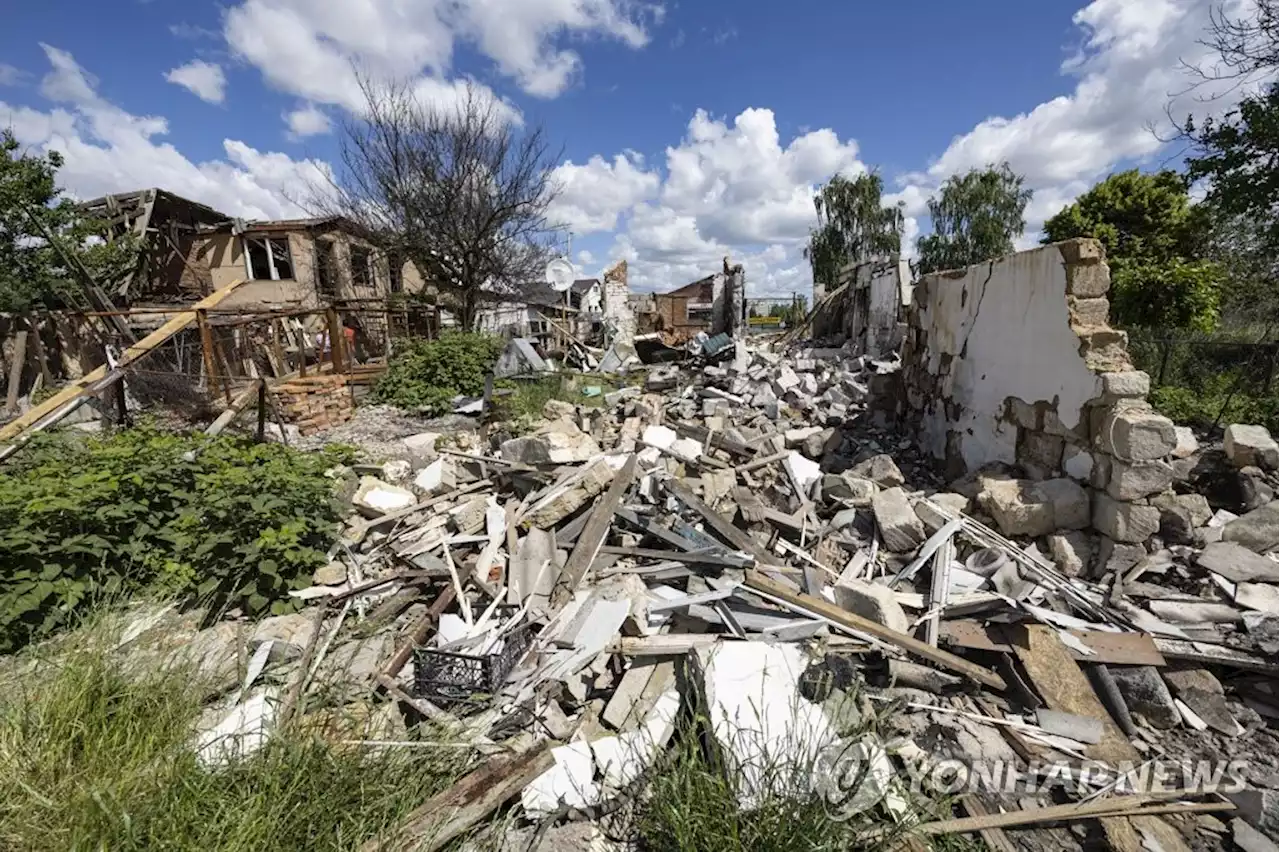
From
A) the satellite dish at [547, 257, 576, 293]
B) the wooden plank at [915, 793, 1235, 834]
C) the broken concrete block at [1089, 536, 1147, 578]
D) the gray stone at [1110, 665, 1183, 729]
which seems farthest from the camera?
the satellite dish at [547, 257, 576, 293]

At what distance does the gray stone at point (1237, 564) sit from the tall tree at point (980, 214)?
26.2m

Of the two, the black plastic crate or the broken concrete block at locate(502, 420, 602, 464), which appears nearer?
the black plastic crate

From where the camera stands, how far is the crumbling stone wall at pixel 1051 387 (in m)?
3.96

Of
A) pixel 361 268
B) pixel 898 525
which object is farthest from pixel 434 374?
pixel 361 268

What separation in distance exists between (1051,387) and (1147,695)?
2572 mm

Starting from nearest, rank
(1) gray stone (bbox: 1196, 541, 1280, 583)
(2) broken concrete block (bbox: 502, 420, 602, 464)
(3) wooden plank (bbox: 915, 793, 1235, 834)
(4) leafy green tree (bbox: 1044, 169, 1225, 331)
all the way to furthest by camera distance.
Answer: (3) wooden plank (bbox: 915, 793, 1235, 834), (1) gray stone (bbox: 1196, 541, 1280, 583), (2) broken concrete block (bbox: 502, 420, 602, 464), (4) leafy green tree (bbox: 1044, 169, 1225, 331)

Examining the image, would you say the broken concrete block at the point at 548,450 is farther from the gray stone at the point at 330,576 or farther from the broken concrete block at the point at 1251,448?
the broken concrete block at the point at 1251,448

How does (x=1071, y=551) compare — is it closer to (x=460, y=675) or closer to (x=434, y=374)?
(x=460, y=675)

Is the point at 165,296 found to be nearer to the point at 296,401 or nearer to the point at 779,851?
the point at 296,401

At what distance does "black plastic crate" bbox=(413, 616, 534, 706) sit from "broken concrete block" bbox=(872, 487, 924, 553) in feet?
10.1

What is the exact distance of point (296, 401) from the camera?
836 centimetres

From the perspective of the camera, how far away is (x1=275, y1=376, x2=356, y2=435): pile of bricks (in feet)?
27.4

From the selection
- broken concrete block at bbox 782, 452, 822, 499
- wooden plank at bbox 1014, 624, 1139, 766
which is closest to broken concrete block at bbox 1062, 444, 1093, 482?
wooden plank at bbox 1014, 624, 1139, 766

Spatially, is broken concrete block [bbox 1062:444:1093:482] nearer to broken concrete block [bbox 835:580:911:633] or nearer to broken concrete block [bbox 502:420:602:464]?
broken concrete block [bbox 835:580:911:633]
